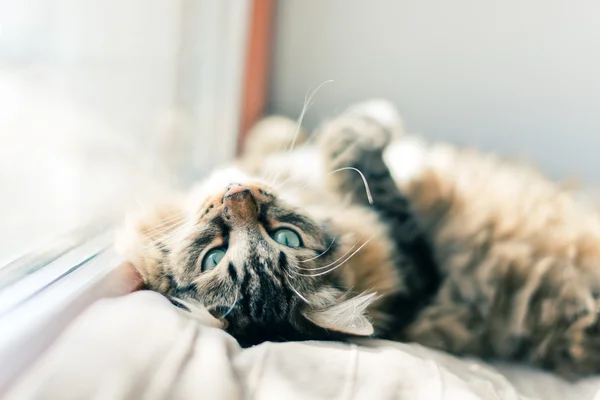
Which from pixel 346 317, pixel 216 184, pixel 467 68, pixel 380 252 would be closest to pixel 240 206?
pixel 216 184

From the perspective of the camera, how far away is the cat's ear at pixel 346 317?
32.2 inches

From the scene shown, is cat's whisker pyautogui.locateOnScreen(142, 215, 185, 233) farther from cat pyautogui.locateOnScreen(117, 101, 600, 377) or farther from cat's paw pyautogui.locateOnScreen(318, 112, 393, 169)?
cat's paw pyautogui.locateOnScreen(318, 112, 393, 169)

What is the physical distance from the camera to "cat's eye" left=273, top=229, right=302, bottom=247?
2.95ft

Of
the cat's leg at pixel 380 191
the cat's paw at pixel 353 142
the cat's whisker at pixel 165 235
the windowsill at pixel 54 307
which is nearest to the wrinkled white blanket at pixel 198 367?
the windowsill at pixel 54 307

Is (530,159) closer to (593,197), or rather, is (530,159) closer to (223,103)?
(593,197)

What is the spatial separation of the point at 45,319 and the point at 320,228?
491 millimetres

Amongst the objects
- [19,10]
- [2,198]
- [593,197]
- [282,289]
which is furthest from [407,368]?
[593,197]

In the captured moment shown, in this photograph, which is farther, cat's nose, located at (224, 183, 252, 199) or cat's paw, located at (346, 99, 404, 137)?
cat's paw, located at (346, 99, 404, 137)

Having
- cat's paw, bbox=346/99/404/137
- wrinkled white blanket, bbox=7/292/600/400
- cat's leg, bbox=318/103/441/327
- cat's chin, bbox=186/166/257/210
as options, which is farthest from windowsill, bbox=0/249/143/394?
cat's paw, bbox=346/99/404/137

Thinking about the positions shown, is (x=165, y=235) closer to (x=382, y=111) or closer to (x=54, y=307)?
(x=54, y=307)

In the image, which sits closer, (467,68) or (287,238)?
(287,238)

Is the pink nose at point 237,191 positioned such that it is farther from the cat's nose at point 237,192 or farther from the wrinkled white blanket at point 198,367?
the wrinkled white blanket at point 198,367

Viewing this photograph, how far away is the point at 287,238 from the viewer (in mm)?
906

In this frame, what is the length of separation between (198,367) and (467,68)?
132cm
